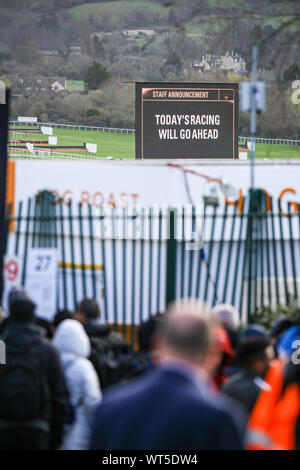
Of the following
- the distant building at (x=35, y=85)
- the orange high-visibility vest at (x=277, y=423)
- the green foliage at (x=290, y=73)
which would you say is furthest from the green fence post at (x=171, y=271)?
the distant building at (x=35, y=85)

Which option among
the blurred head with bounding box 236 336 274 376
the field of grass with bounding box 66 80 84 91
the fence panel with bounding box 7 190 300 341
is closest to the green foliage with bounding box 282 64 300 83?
the fence panel with bounding box 7 190 300 341

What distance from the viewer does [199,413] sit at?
8.54 ft

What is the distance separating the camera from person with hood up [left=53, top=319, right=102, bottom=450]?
491cm

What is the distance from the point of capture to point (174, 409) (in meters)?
2.63

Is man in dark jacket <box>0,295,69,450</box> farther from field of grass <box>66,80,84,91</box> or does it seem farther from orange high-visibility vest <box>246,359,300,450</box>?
field of grass <box>66,80,84,91</box>

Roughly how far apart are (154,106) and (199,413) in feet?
32.3

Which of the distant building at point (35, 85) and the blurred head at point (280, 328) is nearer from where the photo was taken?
the blurred head at point (280, 328)

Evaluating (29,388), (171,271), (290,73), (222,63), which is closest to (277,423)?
(29,388)

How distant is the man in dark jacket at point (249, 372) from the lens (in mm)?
3865

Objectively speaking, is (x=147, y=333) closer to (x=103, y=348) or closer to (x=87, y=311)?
(x=103, y=348)

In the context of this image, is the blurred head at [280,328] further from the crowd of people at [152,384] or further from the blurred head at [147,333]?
the blurred head at [147,333]

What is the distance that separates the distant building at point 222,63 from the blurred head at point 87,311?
17995 millimetres
